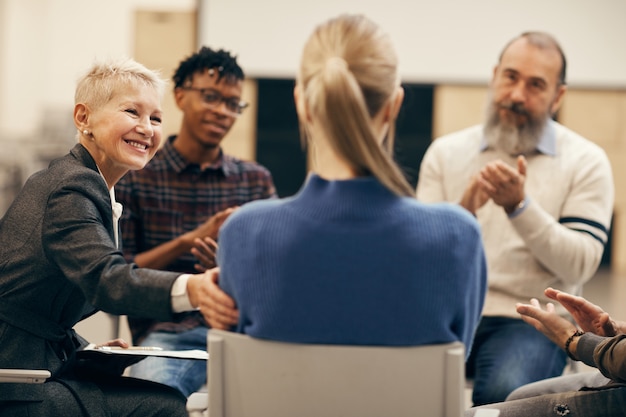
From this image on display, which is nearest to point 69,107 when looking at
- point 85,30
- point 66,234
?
point 85,30

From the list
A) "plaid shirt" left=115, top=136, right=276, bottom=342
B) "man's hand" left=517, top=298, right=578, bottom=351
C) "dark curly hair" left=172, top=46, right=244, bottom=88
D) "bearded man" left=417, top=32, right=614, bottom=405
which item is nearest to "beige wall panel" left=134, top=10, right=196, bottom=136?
"dark curly hair" left=172, top=46, right=244, bottom=88

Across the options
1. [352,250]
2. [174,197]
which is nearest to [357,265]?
[352,250]

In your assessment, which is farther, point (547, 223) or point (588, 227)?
point (588, 227)

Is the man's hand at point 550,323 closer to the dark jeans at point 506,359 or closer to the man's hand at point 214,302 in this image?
the dark jeans at point 506,359

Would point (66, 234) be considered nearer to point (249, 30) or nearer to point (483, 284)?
point (483, 284)

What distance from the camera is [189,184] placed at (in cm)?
303

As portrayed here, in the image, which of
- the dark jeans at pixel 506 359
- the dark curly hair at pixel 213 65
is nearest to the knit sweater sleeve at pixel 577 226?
the dark jeans at pixel 506 359

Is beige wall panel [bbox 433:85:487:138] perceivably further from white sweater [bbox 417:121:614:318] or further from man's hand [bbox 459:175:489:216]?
man's hand [bbox 459:175:489:216]

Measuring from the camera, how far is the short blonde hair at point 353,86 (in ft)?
4.69

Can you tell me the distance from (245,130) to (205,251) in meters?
4.69

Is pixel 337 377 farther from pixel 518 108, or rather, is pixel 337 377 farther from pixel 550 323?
pixel 518 108

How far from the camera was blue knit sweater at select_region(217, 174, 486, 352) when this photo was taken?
140cm

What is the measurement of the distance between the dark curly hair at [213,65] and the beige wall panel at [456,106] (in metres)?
4.19

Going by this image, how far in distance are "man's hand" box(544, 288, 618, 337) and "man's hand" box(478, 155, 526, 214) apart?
0.73m
